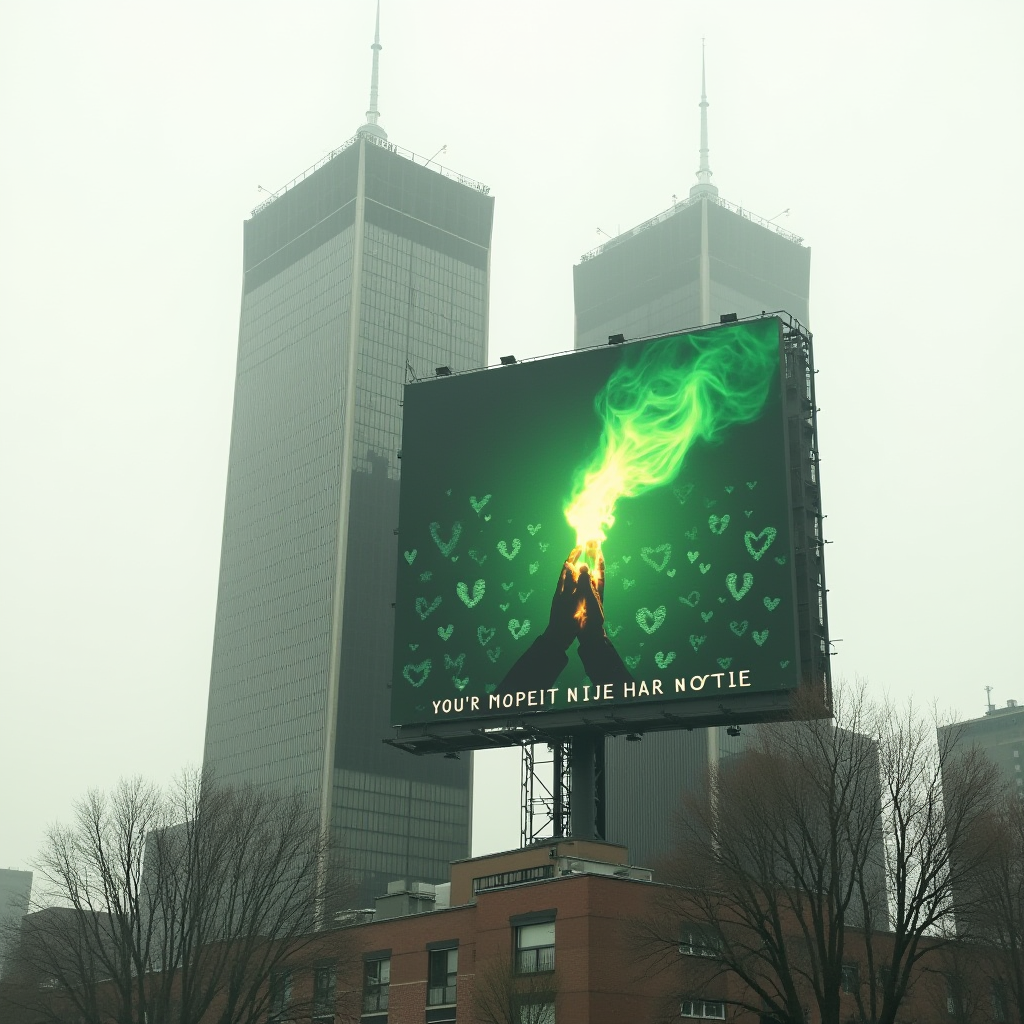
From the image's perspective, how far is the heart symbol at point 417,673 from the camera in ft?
206

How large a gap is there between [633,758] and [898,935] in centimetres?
13451

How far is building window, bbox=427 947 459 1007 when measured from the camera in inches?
2370

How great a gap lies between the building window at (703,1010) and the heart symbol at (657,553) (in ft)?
51.6

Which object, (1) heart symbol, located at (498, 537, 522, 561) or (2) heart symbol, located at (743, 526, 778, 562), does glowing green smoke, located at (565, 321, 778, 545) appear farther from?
(2) heart symbol, located at (743, 526, 778, 562)

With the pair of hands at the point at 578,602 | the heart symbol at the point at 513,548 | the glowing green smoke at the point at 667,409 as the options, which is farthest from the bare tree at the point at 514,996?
the glowing green smoke at the point at 667,409

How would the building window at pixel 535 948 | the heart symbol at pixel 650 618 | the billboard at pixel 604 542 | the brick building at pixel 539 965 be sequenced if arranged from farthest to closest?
the heart symbol at pixel 650 618 → the billboard at pixel 604 542 → the building window at pixel 535 948 → the brick building at pixel 539 965

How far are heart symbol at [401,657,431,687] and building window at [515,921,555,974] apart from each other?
426 inches

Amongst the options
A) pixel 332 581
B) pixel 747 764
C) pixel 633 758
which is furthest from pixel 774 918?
pixel 332 581

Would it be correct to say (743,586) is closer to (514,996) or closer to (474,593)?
(474,593)

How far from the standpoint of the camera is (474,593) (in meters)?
63.0

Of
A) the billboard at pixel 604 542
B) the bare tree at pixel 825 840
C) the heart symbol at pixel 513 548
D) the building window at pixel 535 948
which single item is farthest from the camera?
the heart symbol at pixel 513 548

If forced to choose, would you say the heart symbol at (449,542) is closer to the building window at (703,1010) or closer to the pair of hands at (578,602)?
the pair of hands at (578,602)

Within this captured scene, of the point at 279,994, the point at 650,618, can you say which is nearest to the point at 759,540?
the point at 650,618

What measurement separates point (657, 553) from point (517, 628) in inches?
251
